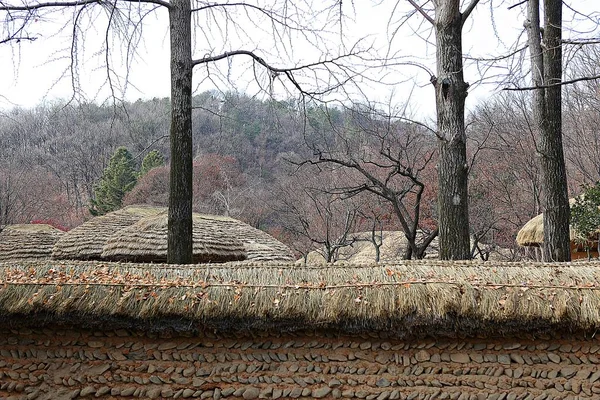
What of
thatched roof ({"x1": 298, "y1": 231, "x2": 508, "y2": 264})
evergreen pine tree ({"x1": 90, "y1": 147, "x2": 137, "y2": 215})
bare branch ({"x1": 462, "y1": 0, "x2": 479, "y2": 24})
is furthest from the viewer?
evergreen pine tree ({"x1": 90, "y1": 147, "x2": 137, "y2": 215})

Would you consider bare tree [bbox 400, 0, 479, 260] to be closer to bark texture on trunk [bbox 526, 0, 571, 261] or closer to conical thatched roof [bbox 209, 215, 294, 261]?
bark texture on trunk [bbox 526, 0, 571, 261]

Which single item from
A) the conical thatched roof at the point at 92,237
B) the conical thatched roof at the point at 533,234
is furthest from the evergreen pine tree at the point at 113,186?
the conical thatched roof at the point at 533,234

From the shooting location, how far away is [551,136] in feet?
21.6

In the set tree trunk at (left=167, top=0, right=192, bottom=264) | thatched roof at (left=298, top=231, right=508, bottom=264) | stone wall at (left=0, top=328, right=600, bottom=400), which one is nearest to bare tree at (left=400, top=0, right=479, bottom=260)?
stone wall at (left=0, top=328, right=600, bottom=400)

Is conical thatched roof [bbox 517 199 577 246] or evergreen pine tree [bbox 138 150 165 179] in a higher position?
evergreen pine tree [bbox 138 150 165 179]

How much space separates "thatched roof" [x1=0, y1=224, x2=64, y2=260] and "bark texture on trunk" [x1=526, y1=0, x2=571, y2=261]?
1001cm

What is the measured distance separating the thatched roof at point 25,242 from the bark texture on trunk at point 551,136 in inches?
394

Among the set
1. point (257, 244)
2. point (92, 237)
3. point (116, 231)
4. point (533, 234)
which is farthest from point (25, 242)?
point (533, 234)

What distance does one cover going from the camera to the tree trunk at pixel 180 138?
5.71 meters

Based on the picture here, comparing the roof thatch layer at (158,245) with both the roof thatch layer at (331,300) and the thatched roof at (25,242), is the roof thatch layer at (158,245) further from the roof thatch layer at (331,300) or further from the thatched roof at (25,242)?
the thatched roof at (25,242)

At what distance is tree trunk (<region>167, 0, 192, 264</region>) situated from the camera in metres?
5.71

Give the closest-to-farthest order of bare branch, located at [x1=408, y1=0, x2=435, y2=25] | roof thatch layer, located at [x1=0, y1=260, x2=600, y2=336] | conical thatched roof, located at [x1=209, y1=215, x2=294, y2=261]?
Answer: roof thatch layer, located at [x1=0, y1=260, x2=600, y2=336] → bare branch, located at [x1=408, y1=0, x2=435, y2=25] → conical thatched roof, located at [x1=209, y1=215, x2=294, y2=261]

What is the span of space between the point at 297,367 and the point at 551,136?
14.3 ft

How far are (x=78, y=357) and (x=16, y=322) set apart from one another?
0.51 meters
